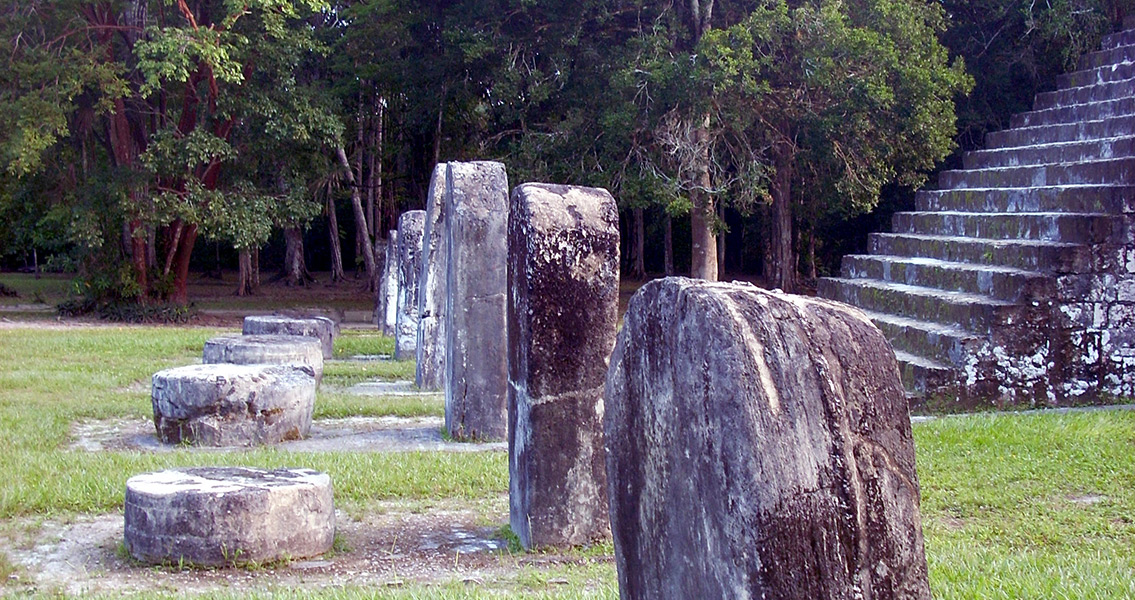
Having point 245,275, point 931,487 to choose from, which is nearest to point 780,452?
point 931,487

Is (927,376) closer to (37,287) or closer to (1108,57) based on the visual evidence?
(1108,57)

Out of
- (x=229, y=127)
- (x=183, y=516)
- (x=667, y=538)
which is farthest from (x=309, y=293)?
(x=667, y=538)

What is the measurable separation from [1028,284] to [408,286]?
8.23 m

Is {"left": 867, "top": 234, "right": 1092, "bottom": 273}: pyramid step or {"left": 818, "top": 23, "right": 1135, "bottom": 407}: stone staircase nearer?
{"left": 818, "top": 23, "right": 1135, "bottom": 407}: stone staircase

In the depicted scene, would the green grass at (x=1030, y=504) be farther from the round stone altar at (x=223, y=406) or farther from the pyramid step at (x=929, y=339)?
the round stone altar at (x=223, y=406)

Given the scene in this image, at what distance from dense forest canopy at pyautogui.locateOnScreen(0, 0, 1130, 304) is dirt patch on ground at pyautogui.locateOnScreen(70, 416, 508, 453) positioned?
9218mm

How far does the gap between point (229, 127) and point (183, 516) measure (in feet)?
55.1

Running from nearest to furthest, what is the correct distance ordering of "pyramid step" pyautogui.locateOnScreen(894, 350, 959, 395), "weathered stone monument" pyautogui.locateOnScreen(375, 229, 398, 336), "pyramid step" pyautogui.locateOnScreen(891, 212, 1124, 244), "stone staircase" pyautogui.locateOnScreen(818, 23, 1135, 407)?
"pyramid step" pyautogui.locateOnScreen(894, 350, 959, 395) → "stone staircase" pyautogui.locateOnScreen(818, 23, 1135, 407) → "pyramid step" pyautogui.locateOnScreen(891, 212, 1124, 244) → "weathered stone monument" pyautogui.locateOnScreen(375, 229, 398, 336)

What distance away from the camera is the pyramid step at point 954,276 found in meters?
10.0

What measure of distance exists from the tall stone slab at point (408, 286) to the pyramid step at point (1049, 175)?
23.6ft

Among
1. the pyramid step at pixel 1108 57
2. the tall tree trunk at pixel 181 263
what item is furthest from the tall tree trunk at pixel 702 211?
the tall tree trunk at pixel 181 263

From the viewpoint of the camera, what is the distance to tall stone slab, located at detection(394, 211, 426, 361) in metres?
14.9

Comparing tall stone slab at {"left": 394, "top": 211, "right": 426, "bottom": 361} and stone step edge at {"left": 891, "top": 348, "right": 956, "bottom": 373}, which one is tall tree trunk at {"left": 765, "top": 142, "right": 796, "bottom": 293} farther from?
stone step edge at {"left": 891, "top": 348, "right": 956, "bottom": 373}

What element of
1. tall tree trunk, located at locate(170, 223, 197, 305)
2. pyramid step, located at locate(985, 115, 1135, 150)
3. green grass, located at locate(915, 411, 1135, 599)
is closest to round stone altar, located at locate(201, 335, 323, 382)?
green grass, located at locate(915, 411, 1135, 599)
